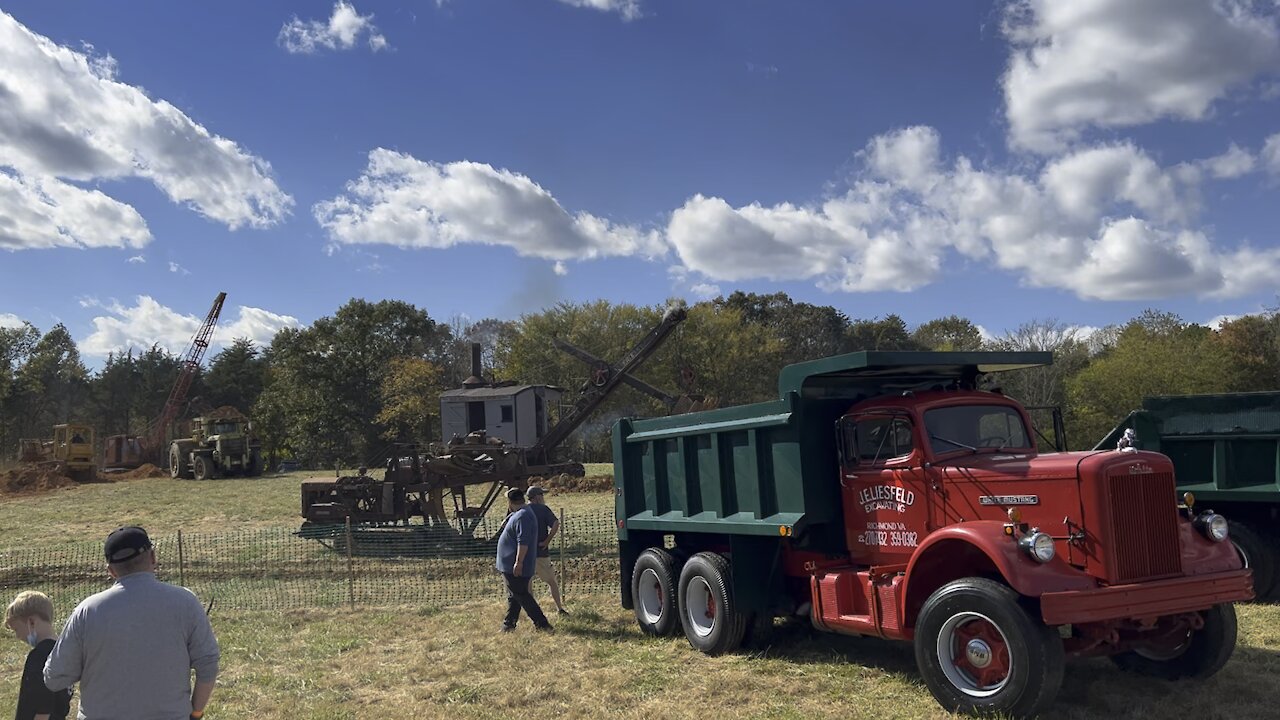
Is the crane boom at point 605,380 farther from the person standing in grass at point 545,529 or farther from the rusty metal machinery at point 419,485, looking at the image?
the person standing in grass at point 545,529

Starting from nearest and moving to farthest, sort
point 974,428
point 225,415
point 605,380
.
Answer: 1. point 974,428
2. point 605,380
3. point 225,415

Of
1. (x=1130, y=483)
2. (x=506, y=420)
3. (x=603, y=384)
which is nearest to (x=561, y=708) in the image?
(x=1130, y=483)

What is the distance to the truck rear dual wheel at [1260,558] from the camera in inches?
382

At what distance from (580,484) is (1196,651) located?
2454 centimetres

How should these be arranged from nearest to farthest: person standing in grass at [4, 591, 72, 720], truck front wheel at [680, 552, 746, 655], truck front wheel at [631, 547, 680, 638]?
person standing in grass at [4, 591, 72, 720] < truck front wheel at [680, 552, 746, 655] < truck front wheel at [631, 547, 680, 638]

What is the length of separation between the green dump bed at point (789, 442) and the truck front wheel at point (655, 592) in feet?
1.47

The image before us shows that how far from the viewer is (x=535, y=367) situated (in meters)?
50.1

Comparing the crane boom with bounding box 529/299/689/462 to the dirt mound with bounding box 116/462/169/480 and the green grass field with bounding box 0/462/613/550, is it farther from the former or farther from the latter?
the dirt mound with bounding box 116/462/169/480

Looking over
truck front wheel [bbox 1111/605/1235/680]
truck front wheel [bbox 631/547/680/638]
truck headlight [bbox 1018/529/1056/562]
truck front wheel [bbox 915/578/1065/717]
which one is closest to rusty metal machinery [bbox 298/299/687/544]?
truck front wheel [bbox 631/547/680/638]

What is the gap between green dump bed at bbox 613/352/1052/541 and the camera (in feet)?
25.2

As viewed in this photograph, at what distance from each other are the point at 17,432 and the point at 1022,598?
250 ft

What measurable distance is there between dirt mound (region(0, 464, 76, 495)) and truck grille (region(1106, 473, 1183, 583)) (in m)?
41.7

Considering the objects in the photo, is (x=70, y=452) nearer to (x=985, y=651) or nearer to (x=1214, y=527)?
(x=985, y=651)

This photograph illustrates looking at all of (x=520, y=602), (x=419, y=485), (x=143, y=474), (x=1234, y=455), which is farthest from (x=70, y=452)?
(x=1234, y=455)
